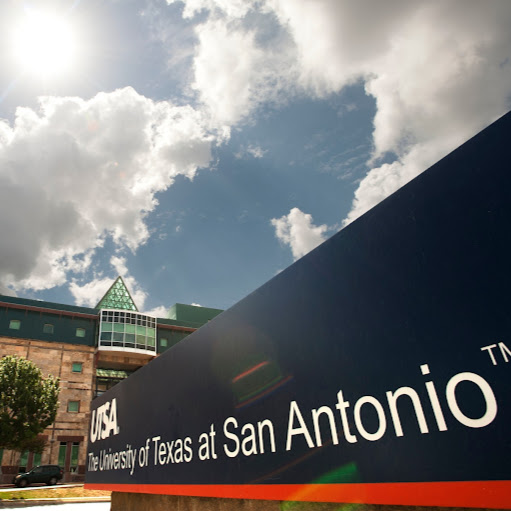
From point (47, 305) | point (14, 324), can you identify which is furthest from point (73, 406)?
point (47, 305)

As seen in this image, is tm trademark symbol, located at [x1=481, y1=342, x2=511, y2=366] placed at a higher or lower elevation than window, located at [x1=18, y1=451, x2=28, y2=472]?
lower

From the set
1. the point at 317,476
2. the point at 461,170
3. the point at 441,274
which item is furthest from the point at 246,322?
the point at 461,170

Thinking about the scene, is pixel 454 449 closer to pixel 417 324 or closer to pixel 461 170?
pixel 417 324

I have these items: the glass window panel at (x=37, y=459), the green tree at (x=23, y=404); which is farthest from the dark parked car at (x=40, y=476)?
the glass window panel at (x=37, y=459)

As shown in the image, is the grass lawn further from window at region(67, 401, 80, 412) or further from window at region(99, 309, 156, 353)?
window at region(99, 309, 156, 353)

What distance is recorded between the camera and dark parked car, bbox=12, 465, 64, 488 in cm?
2839

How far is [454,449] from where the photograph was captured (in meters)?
2.54

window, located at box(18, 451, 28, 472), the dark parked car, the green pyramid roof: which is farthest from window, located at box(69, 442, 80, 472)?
the green pyramid roof

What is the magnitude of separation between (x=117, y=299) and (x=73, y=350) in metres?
10.6

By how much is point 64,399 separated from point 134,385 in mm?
39201

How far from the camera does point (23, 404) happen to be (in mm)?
29766

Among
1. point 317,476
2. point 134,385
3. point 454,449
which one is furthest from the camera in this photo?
point 134,385

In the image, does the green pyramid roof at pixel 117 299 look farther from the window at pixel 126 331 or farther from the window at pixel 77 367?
the window at pixel 77 367

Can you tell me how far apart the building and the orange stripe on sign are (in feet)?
126
